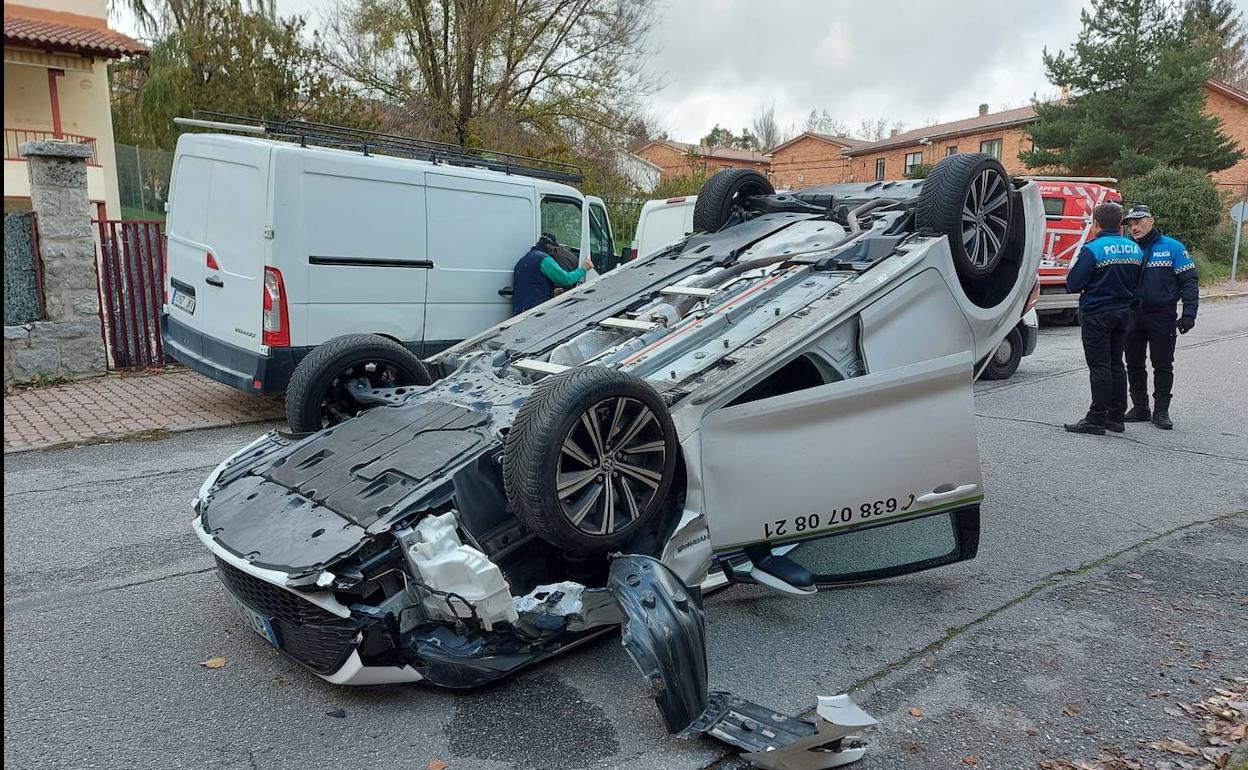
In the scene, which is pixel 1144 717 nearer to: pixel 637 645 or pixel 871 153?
pixel 637 645

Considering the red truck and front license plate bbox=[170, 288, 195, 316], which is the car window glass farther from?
the red truck

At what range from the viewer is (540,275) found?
8.29 m

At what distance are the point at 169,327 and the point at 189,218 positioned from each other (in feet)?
3.77

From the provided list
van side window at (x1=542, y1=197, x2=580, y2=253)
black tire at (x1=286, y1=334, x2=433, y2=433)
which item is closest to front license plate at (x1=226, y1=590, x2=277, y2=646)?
black tire at (x1=286, y1=334, x2=433, y2=433)

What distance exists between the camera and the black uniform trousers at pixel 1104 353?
7.70 m

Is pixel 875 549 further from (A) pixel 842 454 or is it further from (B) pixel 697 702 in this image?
(B) pixel 697 702

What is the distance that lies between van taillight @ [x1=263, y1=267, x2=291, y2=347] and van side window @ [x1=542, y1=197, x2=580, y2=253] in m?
2.85

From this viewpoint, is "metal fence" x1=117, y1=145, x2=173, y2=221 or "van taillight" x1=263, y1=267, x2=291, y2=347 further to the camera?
"metal fence" x1=117, y1=145, x2=173, y2=221

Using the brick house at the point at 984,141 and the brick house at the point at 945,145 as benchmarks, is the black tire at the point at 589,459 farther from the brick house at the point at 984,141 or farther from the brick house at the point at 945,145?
the brick house at the point at 945,145

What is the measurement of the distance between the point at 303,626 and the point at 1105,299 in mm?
7108

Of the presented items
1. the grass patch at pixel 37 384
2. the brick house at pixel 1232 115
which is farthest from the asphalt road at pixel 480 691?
the brick house at pixel 1232 115

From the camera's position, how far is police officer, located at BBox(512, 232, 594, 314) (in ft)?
26.9

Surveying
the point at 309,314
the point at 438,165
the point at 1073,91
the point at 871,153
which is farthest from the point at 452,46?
the point at 871,153

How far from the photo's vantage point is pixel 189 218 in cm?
773
